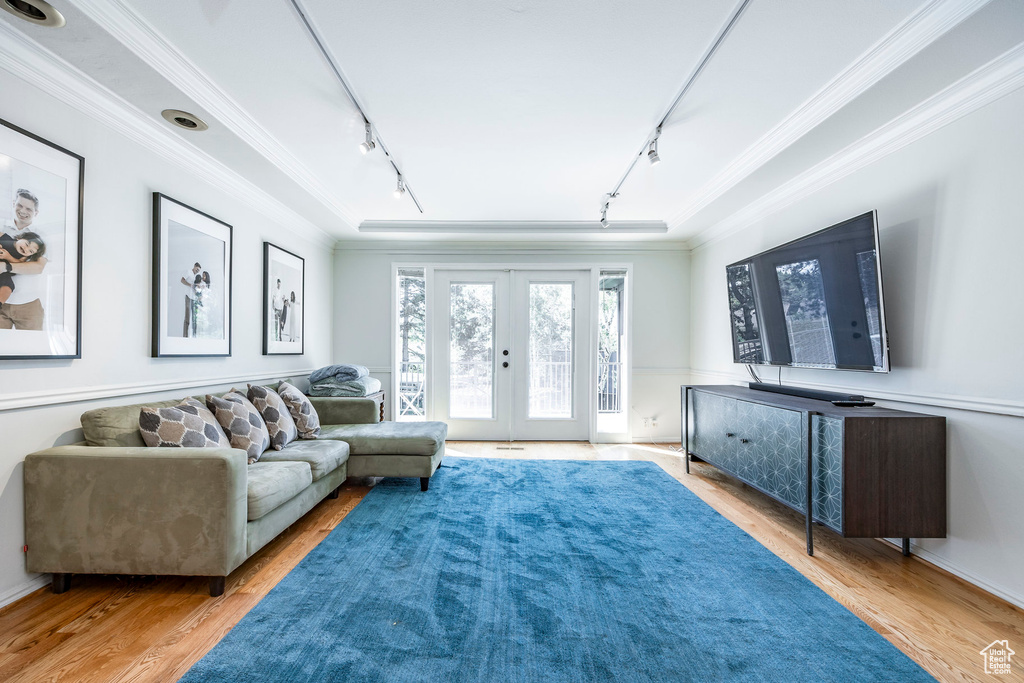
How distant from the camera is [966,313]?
217 cm

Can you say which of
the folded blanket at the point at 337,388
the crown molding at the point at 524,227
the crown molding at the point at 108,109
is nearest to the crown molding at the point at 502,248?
the crown molding at the point at 524,227

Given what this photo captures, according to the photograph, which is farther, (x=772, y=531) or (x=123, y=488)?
(x=772, y=531)

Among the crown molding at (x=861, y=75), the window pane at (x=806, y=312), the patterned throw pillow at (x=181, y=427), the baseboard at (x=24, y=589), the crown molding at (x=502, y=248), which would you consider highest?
the crown molding at (x=861, y=75)

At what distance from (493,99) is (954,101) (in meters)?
2.27

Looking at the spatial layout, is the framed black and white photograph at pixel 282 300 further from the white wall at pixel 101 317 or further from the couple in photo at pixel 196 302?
the couple in photo at pixel 196 302

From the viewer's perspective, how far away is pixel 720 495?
3459 millimetres

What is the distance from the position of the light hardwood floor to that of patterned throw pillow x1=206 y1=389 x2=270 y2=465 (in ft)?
1.84

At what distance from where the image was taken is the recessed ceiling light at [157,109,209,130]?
7.90ft

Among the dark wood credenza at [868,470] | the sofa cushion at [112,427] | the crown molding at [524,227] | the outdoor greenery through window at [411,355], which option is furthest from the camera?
the outdoor greenery through window at [411,355]

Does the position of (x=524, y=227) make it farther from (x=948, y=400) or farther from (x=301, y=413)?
(x=948, y=400)

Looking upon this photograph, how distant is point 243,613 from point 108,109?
2.49 metres

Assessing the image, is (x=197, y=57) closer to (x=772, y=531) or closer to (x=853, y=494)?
(x=853, y=494)

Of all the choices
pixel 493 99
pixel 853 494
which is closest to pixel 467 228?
pixel 493 99

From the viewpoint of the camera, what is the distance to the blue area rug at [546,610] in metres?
1.55
